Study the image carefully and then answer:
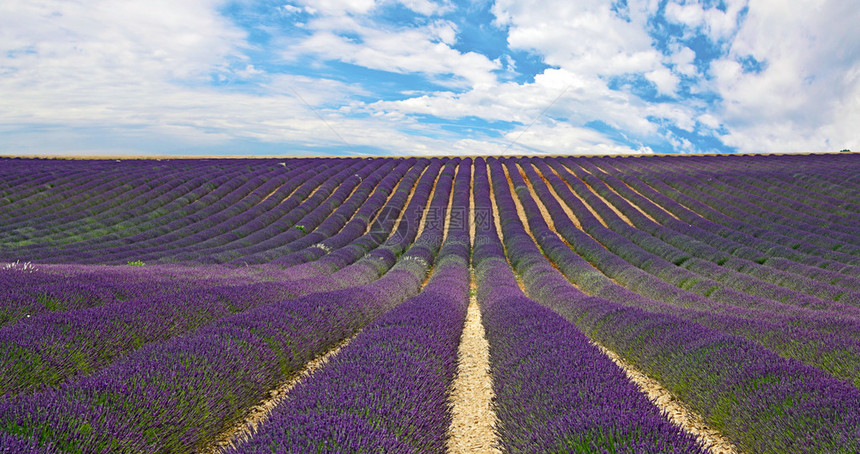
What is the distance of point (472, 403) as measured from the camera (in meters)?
4.22

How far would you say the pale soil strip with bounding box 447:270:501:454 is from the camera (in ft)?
11.4

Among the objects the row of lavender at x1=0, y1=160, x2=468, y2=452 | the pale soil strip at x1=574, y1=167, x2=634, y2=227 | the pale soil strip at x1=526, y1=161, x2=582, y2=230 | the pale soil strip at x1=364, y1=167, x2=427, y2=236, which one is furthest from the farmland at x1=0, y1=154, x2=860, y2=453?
the pale soil strip at x1=526, y1=161, x2=582, y2=230

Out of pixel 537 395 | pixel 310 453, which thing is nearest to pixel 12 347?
pixel 310 453

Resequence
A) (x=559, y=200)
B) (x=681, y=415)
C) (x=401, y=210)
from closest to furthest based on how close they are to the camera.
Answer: (x=681, y=415)
(x=401, y=210)
(x=559, y=200)

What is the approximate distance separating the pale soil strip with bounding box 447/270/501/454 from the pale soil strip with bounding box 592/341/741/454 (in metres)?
1.13

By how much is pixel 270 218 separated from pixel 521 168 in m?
22.1

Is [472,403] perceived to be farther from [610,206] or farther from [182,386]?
[610,206]

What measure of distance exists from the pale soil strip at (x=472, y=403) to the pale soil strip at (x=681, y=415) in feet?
3.70

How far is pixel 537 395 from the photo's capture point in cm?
303

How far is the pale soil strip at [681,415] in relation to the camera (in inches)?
129

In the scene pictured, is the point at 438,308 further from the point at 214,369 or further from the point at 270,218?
the point at 270,218

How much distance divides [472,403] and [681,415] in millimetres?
1748

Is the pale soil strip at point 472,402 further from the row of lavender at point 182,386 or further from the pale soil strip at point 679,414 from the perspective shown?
the pale soil strip at point 679,414

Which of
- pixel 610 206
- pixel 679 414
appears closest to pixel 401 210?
pixel 610 206
